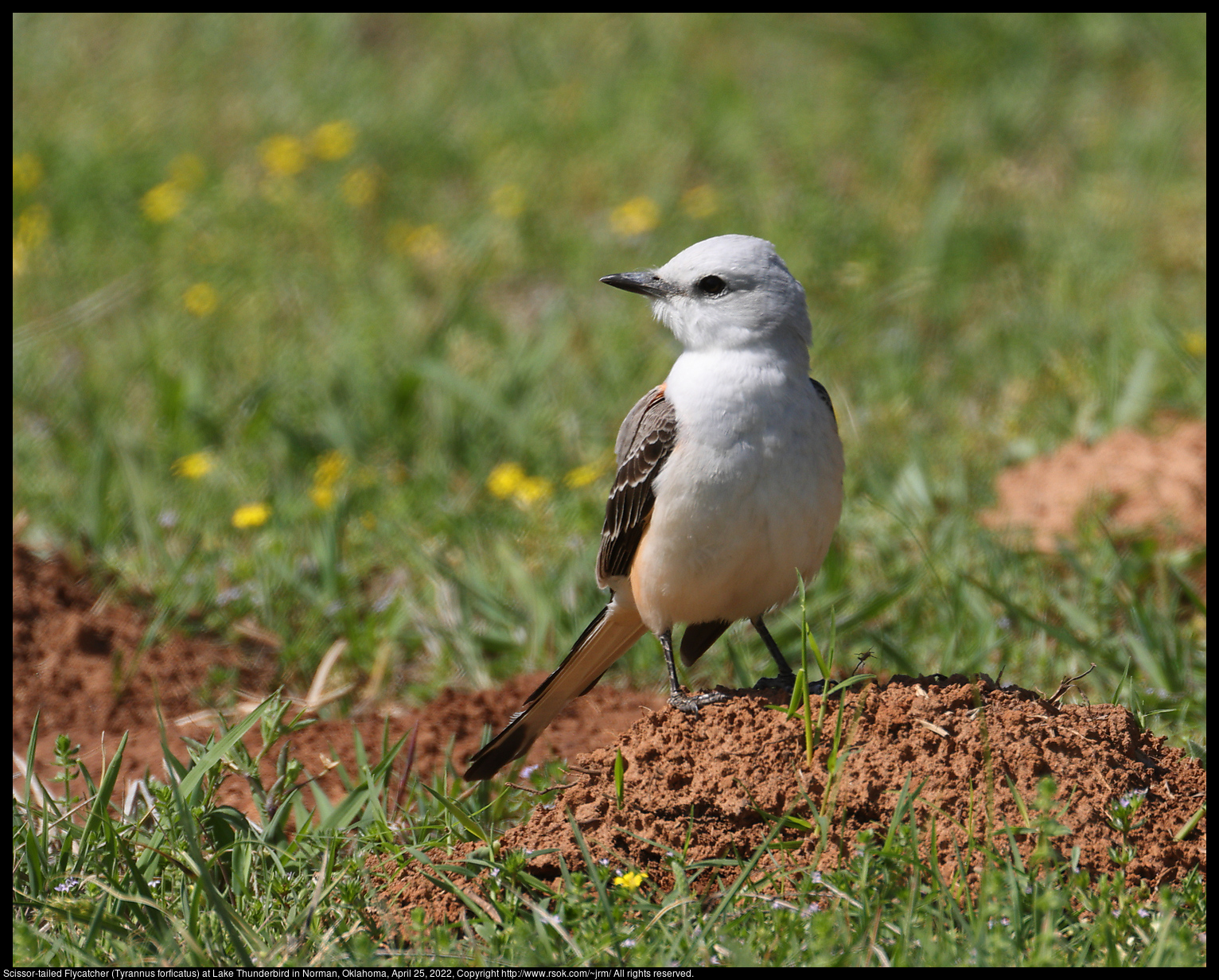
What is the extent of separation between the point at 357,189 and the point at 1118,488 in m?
6.42

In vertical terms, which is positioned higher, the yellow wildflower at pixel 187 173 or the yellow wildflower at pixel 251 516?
the yellow wildflower at pixel 187 173

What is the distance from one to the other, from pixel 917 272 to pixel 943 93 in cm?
310

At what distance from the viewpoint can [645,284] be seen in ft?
14.9

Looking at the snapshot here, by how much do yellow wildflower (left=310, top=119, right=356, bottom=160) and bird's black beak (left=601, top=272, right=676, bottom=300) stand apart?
6.67 metres

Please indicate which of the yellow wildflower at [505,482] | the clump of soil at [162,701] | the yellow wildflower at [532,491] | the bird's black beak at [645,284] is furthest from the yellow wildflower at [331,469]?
the bird's black beak at [645,284]

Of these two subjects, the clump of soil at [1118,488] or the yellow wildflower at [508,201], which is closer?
the clump of soil at [1118,488]

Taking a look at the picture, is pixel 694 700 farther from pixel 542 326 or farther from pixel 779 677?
pixel 542 326

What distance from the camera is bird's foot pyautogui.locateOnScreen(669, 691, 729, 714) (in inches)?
155

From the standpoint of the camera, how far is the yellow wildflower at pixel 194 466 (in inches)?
283

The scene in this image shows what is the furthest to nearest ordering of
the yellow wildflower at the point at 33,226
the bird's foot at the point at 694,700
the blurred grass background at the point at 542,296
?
1. the yellow wildflower at the point at 33,226
2. the blurred grass background at the point at 542,296
3. the bird's foot at the point at 694,700

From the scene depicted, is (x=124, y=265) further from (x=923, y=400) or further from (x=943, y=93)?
(x=943, y=93)

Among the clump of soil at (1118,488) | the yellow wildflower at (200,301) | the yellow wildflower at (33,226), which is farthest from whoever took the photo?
the yellow wildflower at (33,226)

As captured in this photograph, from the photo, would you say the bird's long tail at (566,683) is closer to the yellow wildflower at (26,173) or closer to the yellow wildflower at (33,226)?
the yellow wildflower at (33,226)

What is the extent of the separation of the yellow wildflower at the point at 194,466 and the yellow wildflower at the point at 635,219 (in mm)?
3784
